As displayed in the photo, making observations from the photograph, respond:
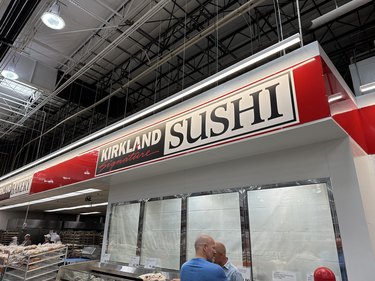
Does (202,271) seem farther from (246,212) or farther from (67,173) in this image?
(67,173)

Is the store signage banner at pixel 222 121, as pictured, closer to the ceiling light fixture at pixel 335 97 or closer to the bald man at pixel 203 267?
the ceiling light fixture at pixel 335 97

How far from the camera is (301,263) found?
2.85m

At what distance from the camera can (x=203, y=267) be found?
214 centimetres

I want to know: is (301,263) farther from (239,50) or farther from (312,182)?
(239,50)

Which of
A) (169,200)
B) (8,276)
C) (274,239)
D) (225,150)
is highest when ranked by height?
(225,150)

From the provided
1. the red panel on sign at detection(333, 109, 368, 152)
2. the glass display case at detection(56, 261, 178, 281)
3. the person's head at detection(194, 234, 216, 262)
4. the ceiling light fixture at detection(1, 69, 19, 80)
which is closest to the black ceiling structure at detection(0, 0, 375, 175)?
the ceiling light fixture at detection(1, 69, 19, 80)

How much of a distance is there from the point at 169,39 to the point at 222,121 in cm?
478

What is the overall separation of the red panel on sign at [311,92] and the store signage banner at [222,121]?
2.9 inches

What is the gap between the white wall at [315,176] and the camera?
245 centimetres

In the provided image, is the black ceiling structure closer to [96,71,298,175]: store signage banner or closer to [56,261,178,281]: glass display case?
[96,71,298,175]: store signage banner

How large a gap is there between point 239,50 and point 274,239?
6.46 metres

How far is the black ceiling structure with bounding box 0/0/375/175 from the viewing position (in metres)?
5.68

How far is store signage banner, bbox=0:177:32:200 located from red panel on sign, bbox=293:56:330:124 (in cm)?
831

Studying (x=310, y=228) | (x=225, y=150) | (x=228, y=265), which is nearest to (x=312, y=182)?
(x=310, y=228)
